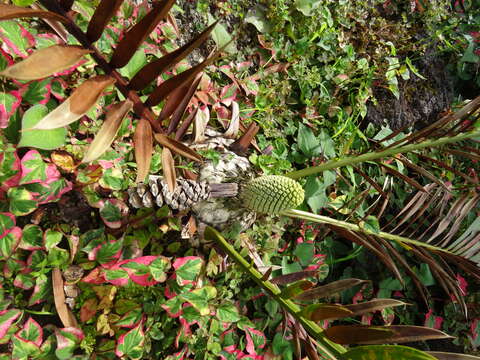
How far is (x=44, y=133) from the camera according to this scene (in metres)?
0.83

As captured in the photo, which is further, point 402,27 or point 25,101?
point 402,27

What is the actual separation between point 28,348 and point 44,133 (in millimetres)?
509

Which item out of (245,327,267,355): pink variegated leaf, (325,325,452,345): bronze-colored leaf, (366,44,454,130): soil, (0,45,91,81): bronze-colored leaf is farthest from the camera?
(366,44,454,130): soil

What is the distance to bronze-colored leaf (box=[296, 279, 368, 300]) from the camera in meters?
0.80

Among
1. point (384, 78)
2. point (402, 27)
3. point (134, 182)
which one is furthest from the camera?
point (402, 27)

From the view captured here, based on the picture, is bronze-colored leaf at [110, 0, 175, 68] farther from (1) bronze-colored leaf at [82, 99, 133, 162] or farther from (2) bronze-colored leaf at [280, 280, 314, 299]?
(2) bronze-colored leaf at [280, 280, 314, 299]

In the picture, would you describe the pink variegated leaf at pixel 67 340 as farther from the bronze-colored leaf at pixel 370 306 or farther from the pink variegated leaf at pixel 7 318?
the bronze-colored leaf at pixel 370 306

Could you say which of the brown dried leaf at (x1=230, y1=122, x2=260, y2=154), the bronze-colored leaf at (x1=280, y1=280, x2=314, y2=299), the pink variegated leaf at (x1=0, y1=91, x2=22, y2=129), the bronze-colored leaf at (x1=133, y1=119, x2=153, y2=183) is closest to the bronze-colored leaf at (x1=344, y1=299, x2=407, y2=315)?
the bronze-colored leaf at (x1=280, y1=280, x2=314, y2=299)

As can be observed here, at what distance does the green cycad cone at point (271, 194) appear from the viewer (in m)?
1.04

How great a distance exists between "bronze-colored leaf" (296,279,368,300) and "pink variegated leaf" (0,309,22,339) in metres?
0.66

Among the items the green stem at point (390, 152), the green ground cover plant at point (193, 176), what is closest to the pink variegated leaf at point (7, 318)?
the green ground cover plant at point (193, 176)

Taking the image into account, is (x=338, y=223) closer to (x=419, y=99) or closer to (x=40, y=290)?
(x=40, y=290)

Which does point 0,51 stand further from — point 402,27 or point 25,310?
point 402,27

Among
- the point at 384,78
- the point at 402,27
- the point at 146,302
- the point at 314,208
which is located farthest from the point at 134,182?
the point at 402,27
